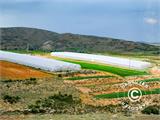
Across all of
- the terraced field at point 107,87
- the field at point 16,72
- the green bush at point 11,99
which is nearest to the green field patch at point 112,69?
the terraced field at point 107,87

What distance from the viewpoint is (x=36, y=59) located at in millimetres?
24641

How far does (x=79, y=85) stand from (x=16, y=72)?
353 cm

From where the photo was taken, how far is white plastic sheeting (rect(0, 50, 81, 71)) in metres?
23.8

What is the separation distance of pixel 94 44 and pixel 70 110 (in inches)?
1030

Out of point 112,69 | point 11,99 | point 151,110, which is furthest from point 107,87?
point 11,99

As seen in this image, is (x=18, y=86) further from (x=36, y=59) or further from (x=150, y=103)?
(x=150, y=103)

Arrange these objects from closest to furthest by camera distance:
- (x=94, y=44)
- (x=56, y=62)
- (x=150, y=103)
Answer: (x=150, y=103)
(x=56, y=62)
(x=94, y=44)

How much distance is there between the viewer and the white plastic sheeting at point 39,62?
23.8 metres

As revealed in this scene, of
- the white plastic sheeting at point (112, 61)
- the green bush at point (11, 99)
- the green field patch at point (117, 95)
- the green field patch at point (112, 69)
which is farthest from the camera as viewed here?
the white plastic sheeting at point (112, 61)

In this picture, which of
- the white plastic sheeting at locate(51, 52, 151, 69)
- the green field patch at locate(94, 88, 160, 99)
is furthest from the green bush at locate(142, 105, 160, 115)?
the white plastic sheeting at locate(51, 52, 151, 69)

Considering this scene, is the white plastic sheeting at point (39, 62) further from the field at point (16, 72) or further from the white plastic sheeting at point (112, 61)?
the white plastic sheeting at point (112, 61)

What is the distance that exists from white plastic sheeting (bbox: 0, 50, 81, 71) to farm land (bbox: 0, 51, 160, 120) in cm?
28

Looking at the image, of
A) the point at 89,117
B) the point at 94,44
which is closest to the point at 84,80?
the point at 89,117

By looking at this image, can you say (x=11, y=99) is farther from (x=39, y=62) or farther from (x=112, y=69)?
(x=112, y=69)
